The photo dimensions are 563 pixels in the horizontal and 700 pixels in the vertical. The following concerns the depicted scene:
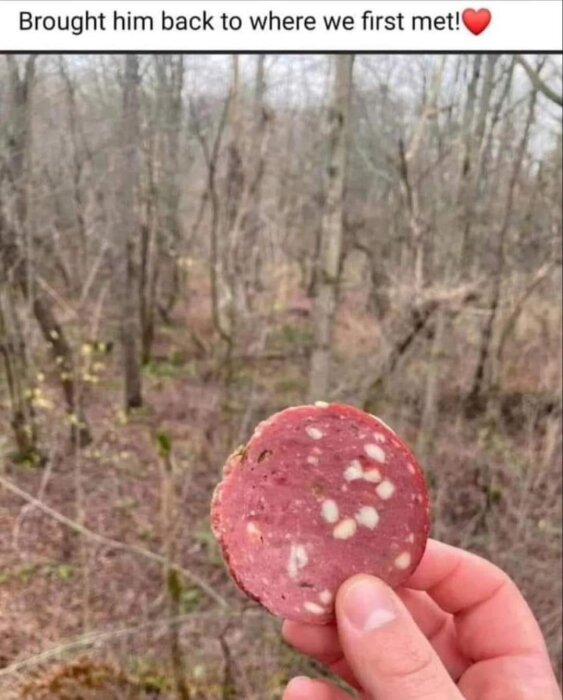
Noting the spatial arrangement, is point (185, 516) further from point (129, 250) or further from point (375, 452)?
point (375, 452)

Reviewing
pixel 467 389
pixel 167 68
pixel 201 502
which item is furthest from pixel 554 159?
pixel 201 502

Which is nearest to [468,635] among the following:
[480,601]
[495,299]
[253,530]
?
[480,601]

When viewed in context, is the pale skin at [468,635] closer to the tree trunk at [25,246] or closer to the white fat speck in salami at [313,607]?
the white fat speck in salami at [313,607]

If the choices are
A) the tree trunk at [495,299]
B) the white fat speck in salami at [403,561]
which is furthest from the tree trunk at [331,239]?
the white fat speck in salami at [403,561]

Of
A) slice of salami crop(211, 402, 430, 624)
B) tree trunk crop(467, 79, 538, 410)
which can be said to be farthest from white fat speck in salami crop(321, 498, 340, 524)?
tree trunk crop(467, 79, 538, 410)

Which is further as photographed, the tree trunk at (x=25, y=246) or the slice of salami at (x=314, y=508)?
the tree trunk at (x=25, y=246)
